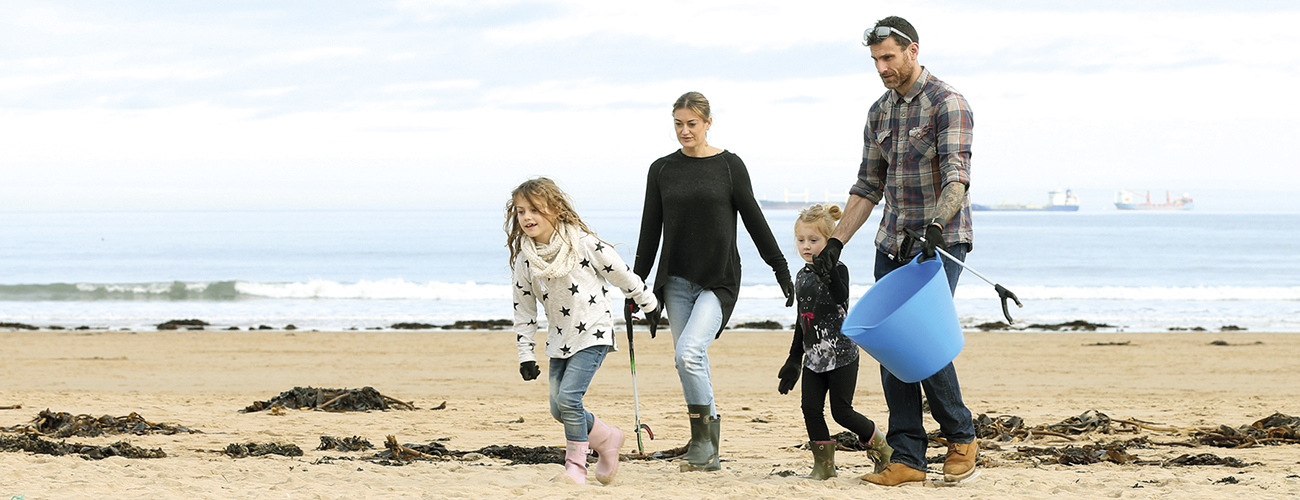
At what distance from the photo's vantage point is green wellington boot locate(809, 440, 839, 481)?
4.08 m

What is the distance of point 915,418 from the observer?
3939 millimetres

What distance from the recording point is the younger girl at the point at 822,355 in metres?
3.95

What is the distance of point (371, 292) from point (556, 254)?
65.1 ft

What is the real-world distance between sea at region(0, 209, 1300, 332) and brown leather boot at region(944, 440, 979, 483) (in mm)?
4332

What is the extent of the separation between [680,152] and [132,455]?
2.94 m

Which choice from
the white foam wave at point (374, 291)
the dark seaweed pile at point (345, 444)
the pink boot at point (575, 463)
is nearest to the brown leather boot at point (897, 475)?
the pink boot at point (575, 463)

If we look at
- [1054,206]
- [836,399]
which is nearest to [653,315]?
[836,399]

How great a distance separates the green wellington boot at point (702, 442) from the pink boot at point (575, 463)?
50 centimetres

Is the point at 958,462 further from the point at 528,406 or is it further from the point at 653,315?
the point at 528,406

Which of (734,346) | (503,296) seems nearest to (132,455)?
(734,346)

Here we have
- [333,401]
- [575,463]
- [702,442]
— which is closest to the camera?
[575,463]

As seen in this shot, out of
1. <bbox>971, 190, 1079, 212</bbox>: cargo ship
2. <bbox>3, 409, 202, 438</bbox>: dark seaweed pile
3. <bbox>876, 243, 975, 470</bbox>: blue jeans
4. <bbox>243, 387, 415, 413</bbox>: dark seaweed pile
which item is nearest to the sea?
<bbox>243, 387, 415, 413</bbox>: dark seaweed pile

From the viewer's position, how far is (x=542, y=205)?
3945 mm

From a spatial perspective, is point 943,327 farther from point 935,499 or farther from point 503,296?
point 503,296
